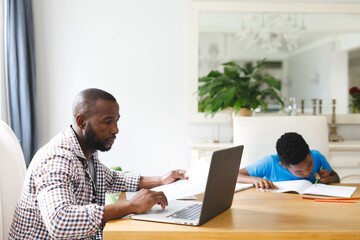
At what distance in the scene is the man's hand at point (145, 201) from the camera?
128 centimetres

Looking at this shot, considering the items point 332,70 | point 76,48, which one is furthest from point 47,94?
point 332,70

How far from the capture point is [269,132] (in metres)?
2.33

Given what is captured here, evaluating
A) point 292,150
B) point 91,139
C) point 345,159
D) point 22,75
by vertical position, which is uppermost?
point 22,75

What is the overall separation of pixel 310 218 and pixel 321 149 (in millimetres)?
1151

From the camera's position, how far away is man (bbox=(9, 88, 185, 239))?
1.18 m

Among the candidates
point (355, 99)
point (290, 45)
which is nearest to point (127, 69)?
point (290, 45)

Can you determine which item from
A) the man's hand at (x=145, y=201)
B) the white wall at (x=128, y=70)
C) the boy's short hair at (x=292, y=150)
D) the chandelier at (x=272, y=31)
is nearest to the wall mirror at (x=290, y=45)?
the chandelier at (x=272, y=31)

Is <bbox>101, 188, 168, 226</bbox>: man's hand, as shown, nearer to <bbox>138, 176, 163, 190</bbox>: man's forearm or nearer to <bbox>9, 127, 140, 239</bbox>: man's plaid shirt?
<bbox>9, 127, 140, 239</bbox>: man's plaid shirt

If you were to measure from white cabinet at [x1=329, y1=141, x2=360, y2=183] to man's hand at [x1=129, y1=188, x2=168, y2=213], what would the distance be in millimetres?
2185

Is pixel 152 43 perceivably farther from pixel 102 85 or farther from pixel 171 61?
pixel 102 85

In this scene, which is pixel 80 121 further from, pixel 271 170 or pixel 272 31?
pixel 272 31

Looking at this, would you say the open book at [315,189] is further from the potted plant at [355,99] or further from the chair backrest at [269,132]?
the potted plant at [355,99]

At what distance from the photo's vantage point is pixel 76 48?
356 centimetres

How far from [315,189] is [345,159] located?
1.61 m
